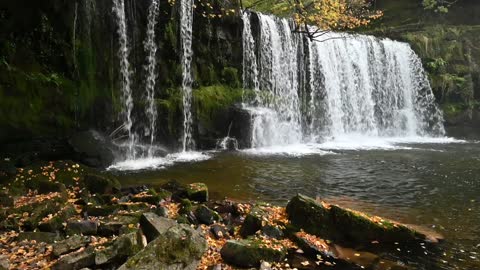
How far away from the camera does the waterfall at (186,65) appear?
15767 mm

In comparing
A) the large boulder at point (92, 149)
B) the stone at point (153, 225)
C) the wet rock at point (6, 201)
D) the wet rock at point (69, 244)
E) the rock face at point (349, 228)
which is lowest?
the rock face at point (349, 228)

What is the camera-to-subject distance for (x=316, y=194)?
9.47 metres

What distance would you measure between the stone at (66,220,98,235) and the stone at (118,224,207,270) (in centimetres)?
176

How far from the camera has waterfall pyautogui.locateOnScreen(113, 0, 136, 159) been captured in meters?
14.0

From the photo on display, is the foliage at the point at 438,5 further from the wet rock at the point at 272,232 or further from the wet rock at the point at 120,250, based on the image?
the wet rock at the point at 120,250

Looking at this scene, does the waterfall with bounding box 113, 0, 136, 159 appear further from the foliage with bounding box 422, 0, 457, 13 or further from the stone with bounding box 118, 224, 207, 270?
the foliage with bounding box 422, 0, 457, 13

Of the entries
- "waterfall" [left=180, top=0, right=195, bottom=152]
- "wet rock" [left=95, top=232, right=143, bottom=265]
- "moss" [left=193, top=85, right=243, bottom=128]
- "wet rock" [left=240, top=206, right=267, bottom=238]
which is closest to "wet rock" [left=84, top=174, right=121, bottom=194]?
"wet rock" [left=240, top=206, right=267, bottom=238]

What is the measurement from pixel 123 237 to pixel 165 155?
984 centimetres

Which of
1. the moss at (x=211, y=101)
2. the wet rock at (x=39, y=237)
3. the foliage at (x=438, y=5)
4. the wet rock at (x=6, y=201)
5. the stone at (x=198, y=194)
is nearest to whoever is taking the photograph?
the wet rock at (x=39, y=237)

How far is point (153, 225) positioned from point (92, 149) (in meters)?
7.37

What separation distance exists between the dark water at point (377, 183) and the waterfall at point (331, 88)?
4245 millimetres

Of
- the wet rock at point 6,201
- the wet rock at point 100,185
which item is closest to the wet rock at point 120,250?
the wet rock at point 6,201

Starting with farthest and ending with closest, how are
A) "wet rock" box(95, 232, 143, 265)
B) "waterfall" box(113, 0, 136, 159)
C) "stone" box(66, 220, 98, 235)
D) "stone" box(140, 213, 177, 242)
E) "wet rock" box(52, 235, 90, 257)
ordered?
"waterfall" box(113, 0, 136, 159) < "stone" box(66, 220, 98, 235) < "stone" box(140, 213, 177, 242) < "wet rock" box(52, 235, 90, 257) < "wet rock" box(95, 232, 143, 265)

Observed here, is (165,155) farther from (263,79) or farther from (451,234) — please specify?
(451,234)
